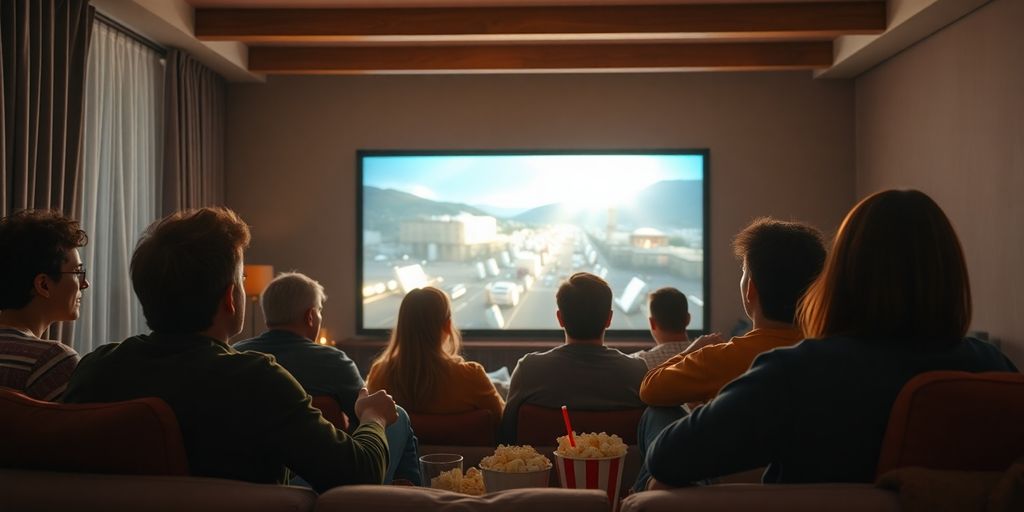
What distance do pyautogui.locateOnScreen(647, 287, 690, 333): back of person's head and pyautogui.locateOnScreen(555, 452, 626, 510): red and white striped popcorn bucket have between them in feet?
5.90

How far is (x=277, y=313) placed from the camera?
2.91 m

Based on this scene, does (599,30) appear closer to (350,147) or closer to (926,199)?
(350,147)

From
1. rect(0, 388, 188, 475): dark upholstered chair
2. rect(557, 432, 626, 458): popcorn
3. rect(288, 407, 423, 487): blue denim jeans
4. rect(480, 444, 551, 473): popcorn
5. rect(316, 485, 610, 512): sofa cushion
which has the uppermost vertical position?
rect(0, 388, 188, 475): dark upholstered chair

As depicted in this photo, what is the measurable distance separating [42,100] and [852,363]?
393cm

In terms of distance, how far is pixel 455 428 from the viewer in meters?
2.62

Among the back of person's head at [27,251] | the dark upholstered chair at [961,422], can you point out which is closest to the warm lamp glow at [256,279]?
the back of person's head at [27,251]

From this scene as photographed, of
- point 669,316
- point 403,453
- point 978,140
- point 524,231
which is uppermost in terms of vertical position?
point 978,140

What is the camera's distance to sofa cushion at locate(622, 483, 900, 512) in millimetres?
1120

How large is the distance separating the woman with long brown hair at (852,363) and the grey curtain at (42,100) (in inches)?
136

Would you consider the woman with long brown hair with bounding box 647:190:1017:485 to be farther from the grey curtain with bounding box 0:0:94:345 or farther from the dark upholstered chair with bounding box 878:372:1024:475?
the grey curtain with bounding box 0:0:94:345

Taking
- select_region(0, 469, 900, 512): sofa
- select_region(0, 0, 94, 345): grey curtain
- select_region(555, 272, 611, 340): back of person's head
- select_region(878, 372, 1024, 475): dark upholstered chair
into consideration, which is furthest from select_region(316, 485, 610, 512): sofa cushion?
select_region(0, 0, 94, 345): grey curtain

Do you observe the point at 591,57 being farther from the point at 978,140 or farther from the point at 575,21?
the point at 978,140

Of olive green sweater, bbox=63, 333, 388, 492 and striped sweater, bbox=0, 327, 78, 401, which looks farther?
striped sweater, bbox=0, 327, 78, 401

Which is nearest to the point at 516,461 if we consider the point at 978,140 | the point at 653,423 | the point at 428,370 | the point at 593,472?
the point at 593,472
